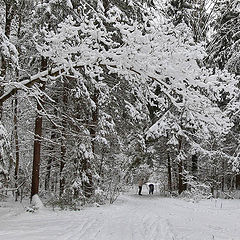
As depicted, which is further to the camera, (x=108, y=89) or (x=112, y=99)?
(x=112, y=99)

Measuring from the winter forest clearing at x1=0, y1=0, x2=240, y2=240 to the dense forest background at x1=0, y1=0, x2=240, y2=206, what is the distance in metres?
0.04

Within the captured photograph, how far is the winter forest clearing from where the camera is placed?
568 centimetres

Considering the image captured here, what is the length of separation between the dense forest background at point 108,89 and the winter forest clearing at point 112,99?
38mm

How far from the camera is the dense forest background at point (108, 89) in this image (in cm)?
566

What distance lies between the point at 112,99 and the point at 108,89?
1.60 metres

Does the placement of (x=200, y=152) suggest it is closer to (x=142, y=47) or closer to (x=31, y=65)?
(x=31, y=65)

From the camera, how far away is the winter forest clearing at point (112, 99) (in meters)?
5.68

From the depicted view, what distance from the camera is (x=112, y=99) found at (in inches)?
453

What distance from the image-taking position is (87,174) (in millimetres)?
12742

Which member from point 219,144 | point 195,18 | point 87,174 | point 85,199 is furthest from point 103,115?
point 195,18

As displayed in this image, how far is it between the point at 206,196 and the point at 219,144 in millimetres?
3483

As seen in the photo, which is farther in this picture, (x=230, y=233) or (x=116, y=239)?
(x=230, y=233)

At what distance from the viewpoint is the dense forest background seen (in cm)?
566

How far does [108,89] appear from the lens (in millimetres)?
9914
